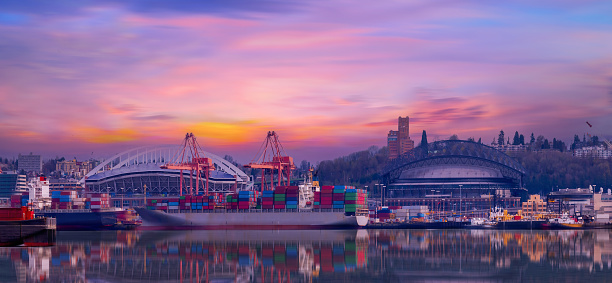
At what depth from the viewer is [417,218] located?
173 metres

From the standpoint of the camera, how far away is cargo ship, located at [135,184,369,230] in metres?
142

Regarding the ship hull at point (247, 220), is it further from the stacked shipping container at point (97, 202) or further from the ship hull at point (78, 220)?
the stacked shipping container at point (97, 202)

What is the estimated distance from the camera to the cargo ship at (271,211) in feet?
467

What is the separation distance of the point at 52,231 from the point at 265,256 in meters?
29.5

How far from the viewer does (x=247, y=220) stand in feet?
480

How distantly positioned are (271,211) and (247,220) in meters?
4.87

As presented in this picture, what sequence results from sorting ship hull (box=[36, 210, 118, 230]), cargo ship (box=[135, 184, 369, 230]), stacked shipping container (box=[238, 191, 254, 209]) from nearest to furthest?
cargo ship (box=[135, 184, 369, 230])
stacked shipping container (box=[238, 191, 254, 209])
ship hull (box=[36, 210, 118, 230])

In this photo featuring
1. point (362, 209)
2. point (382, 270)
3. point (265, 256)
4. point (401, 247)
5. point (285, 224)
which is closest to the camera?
point (382, 270)

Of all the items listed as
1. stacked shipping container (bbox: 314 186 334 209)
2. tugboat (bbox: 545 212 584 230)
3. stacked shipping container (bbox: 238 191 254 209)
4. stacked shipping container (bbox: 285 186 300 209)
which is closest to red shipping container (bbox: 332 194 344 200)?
stacked shipping container (bbox: 314 186 334 209)

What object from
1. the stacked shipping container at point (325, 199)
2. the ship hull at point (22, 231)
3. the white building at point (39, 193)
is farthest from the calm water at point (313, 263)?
the white building at point (39, 193)

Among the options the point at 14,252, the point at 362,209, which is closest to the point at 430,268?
the point at 14,252

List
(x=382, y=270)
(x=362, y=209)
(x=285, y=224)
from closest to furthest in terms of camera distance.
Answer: (x=382, y=270), (x=285, y=224), (x=362, y=209)

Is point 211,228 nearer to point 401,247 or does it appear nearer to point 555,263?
point 401,247

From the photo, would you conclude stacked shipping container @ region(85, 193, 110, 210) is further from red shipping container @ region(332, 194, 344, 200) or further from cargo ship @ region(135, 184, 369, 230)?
red shipping container @ region(332, 194, 344, 200)
